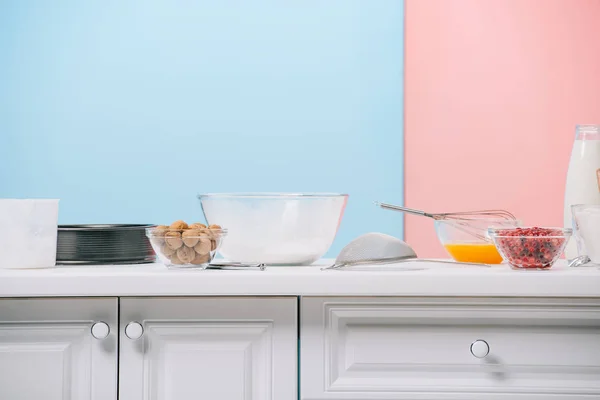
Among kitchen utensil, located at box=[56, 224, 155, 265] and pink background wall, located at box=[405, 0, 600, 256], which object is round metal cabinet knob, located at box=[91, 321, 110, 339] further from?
pink background wall, located at box=[405, 0, 600, 256]

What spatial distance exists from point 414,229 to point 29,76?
149 cm

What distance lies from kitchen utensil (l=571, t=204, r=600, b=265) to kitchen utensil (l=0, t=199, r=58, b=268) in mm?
816

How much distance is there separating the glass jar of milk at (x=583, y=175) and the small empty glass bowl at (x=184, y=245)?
624 mm

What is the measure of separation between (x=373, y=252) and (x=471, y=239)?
0.23 meters

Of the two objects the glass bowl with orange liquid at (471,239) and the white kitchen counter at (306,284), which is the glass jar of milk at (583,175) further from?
the white kitchen counter at (306,284)

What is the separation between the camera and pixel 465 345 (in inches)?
42.7

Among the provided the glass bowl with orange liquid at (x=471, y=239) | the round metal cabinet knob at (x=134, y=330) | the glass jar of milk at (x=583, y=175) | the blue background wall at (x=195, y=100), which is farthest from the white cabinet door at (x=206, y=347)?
the blue background wall at (x=195, y=100)

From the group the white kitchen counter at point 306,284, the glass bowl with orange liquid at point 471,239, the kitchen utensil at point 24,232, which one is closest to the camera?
the white kitchen counter at point 306,284

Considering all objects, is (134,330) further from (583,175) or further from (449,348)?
(583,175)

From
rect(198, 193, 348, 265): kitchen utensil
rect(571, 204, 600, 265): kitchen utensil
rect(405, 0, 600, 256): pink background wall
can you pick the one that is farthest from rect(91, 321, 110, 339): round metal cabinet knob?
rect(405, 0, 600, 256): pink background wall

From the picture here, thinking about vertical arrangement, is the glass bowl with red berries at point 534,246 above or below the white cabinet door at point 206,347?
above

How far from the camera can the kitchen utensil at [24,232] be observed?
1169mm

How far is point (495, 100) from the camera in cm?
276

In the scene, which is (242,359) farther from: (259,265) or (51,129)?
(51,129)
